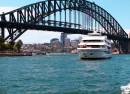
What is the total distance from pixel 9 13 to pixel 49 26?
13.9 meters

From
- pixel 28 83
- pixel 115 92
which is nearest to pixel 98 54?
pixel 28 83

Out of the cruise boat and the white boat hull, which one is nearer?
the white boat hull

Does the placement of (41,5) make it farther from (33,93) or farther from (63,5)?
(33,93)

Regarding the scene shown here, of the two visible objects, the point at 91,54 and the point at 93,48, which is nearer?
the point at 91,54

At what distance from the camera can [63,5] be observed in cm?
18062

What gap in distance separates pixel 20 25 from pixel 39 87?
11152 cm

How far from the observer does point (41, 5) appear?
17400 centimetres

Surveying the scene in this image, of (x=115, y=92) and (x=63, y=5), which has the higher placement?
(x=63, y=5)

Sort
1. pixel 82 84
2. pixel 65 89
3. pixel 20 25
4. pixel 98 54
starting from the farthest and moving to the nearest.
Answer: pixel 20 25
pixel 98 54
pixel 82 84
pixel 65 89

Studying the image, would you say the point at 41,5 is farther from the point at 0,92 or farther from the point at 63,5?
the point at 0,92

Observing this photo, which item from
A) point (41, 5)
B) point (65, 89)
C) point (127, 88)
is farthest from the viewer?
point (41, 5)

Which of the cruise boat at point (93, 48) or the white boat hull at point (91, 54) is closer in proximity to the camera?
the white boat hull at point (91, 54)

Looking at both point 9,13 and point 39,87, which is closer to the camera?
point 39,87

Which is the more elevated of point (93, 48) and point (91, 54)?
point (93, 48)
